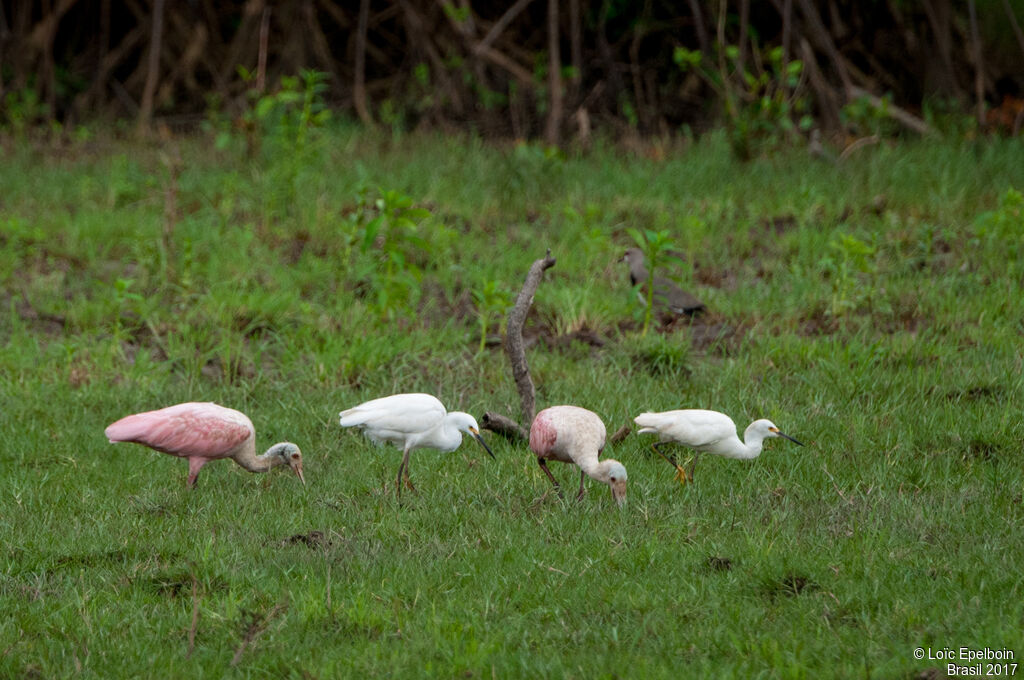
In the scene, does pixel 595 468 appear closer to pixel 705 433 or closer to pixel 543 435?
pixel 543 435

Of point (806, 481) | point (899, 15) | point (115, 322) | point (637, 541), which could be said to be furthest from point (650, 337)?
point (899, 15)

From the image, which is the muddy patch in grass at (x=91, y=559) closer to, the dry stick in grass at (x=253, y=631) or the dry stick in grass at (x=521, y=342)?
the dry stick in grass at (x=253, y=631)

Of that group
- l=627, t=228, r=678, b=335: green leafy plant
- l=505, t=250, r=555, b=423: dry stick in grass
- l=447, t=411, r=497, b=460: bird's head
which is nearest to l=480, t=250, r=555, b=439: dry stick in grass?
l=505, t=250, r=555, b=423: dry stick in grass

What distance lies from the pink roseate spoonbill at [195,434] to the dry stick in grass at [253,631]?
4.86 ft

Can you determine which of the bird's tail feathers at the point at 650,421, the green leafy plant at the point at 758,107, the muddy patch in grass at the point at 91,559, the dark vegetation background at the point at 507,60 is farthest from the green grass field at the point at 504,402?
the dark vegetation background at the point at 507,60

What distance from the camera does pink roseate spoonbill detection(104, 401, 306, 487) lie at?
5.31 metres

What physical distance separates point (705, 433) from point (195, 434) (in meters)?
2.30

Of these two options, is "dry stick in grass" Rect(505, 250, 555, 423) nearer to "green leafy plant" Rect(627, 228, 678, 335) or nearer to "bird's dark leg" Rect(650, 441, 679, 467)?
"bird's dark leg" Rect(650, 441, 679, 467)

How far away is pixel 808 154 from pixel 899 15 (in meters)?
4.42

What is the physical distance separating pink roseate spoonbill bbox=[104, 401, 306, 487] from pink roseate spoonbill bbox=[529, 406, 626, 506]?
3.74 ft

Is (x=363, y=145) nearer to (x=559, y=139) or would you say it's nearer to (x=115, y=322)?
(x=559, y=139)

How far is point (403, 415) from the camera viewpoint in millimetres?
5387

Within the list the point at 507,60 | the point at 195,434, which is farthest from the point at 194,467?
the point at 507,60

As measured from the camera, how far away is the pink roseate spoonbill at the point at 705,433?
17.4 feet
